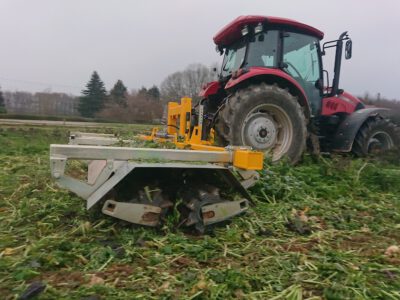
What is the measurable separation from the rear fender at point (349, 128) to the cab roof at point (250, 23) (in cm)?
150

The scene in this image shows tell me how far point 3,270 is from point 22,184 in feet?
7.35

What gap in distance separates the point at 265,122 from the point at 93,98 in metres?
51.9

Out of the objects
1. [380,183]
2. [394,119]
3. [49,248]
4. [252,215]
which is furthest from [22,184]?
[394,119]

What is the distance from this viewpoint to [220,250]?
3.03 metres

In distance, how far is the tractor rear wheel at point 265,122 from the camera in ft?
16.6

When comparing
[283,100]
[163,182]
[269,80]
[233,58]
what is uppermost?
[233,58]

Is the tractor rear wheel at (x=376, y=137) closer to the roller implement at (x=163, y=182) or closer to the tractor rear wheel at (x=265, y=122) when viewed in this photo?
the tractor rear wheel at (x=265, y=122)

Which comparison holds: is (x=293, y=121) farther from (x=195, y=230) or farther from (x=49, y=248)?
(x=49, y=248)

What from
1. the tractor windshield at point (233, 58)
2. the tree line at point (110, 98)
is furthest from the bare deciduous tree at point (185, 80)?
the tractor windshield at point (233, 58)

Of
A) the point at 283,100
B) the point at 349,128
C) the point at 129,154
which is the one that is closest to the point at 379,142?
the point at 349,128

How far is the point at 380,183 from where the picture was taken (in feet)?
16.3

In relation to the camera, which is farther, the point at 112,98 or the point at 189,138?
the point at 112,98

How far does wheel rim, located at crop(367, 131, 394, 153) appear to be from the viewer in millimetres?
6013

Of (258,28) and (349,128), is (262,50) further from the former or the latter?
(349,128)
